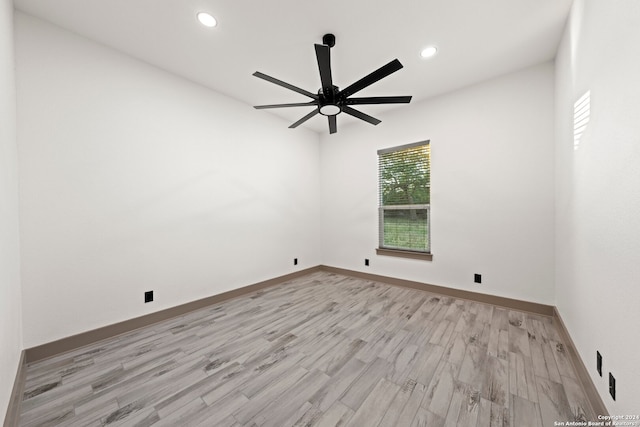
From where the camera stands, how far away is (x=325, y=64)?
175 centimetres

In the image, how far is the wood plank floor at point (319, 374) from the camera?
4.51ft

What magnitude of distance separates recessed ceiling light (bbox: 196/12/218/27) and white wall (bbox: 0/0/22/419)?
1214mm

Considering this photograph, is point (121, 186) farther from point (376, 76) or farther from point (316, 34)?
point (376, 76)

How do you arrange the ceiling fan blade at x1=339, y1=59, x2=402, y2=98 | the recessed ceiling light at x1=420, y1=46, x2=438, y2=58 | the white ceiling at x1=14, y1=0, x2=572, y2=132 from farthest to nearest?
the recessed ceiling light at x1=420, y1=46, x2=438, y2=58 < the white ceiling at x1=14, y1=0, x2=572, y2=132 < the ceiling fan blade at x1=339, y1=59, x2=402, y2=98

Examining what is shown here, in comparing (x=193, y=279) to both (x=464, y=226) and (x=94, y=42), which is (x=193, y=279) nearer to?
(x=94, y=42)

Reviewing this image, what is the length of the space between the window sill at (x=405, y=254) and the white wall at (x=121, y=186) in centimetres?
207

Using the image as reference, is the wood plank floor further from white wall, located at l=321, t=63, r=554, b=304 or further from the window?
the window

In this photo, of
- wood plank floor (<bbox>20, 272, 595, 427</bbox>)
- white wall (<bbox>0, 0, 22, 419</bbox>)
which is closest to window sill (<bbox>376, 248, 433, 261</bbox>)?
wood plank floor (<bbox>20, 272, 595, 427</bbox>)

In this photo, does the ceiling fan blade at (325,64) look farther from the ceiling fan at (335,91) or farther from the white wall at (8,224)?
the white wall at (8,224)

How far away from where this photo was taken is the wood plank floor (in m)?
1.37

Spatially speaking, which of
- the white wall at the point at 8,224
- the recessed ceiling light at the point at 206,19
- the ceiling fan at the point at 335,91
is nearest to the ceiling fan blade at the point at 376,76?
the ceiling fan at the point at 335,91

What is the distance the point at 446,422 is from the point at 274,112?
13.6 ft

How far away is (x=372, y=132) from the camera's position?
411 cm

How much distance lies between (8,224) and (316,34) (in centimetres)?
276
